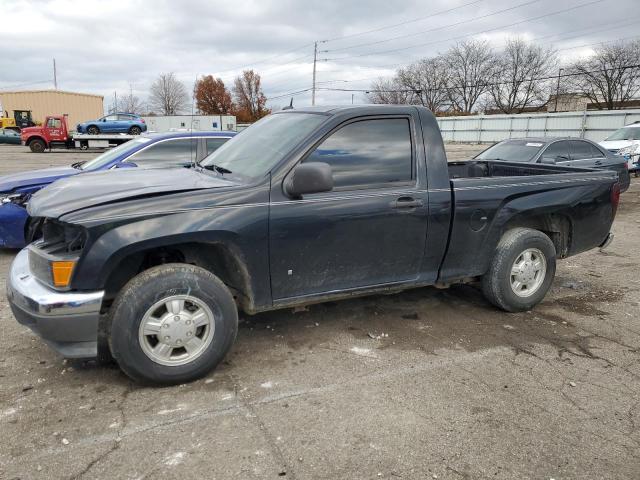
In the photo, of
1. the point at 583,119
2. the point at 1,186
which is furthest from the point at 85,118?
the point at 1,186

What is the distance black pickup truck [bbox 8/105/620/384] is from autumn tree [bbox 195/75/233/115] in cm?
8487

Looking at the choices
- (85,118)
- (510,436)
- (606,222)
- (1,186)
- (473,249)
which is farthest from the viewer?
(85,118)

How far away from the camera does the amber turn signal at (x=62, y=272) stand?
2.95m

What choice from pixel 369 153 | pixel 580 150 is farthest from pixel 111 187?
pixel 580 150

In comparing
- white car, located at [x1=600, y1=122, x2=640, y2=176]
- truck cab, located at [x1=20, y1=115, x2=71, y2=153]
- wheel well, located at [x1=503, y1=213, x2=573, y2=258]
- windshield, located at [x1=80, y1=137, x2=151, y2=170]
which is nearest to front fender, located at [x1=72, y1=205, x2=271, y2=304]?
wheel well, located at [x1=503, y1=213, x2=573, y2=258]

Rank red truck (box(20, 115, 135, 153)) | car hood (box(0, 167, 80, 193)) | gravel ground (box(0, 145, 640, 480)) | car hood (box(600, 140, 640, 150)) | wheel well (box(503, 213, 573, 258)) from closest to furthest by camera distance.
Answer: gravel ground (box(0, 145, 640, 480))
wheel well (box(503, 213, 573, 258))
car hood (box(0, 167, 80, 193))
car hood (box(600, 140, 640, 150))
red truck (box(20, 115, 135, 153))

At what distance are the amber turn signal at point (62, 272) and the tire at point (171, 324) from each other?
0.31m

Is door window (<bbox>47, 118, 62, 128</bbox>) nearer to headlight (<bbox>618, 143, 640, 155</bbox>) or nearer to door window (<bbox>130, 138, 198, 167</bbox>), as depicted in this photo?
door window (<bbox>130, 138, 198, 167</bbox>)

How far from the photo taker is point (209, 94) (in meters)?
86.0

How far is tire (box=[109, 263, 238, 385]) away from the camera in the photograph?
120 inches

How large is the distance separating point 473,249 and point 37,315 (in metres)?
3.23

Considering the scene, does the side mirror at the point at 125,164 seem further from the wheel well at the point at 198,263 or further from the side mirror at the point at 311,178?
the side mirror at the point at 311,178

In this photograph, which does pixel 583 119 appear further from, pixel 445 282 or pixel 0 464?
pixel 0 464

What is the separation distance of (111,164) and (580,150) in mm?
9510
